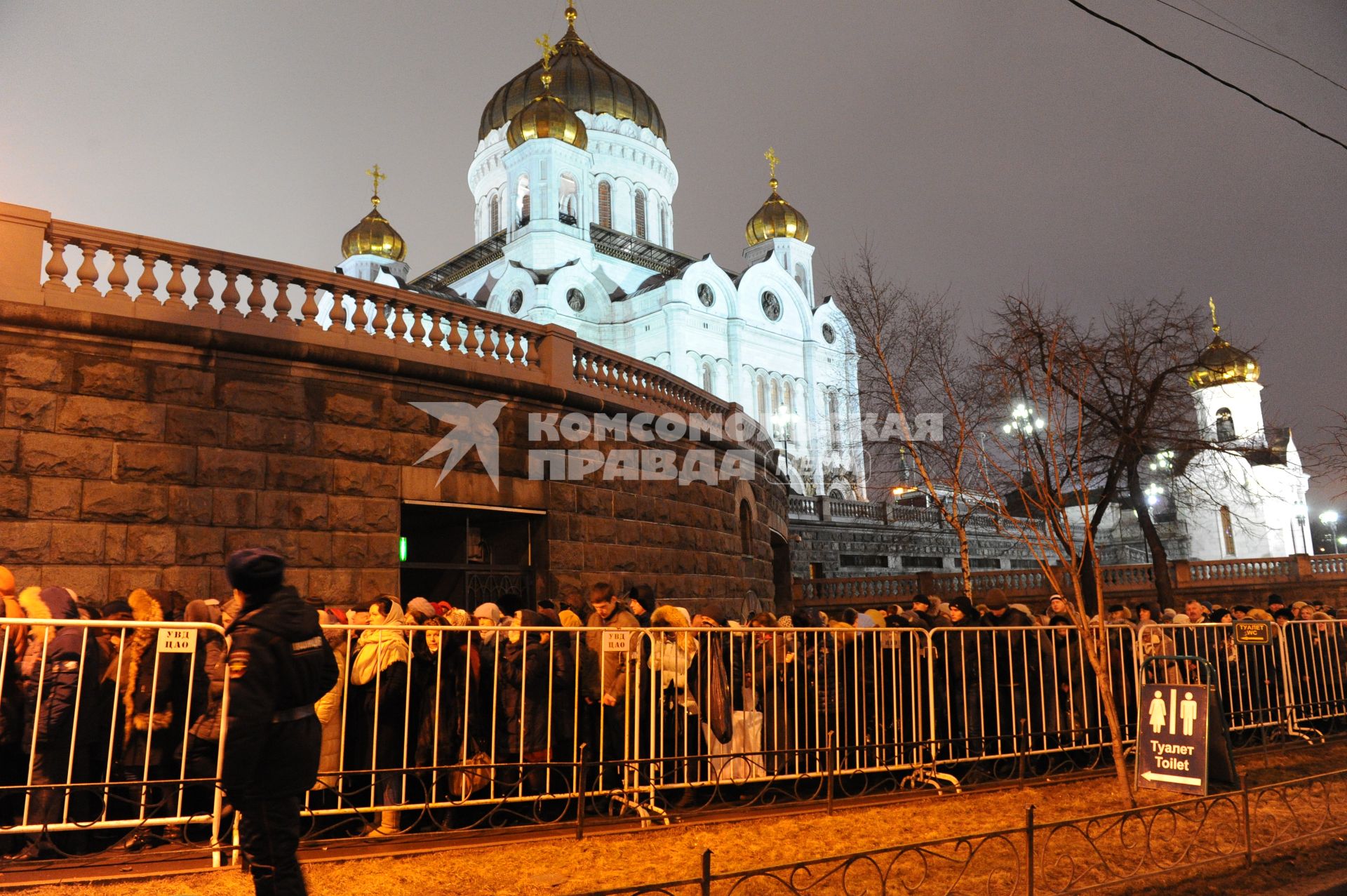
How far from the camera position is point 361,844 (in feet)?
18.7

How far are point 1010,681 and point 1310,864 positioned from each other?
240 centimetres

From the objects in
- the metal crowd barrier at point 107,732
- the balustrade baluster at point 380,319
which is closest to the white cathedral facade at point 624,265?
the balustrade baluster at point 380,319

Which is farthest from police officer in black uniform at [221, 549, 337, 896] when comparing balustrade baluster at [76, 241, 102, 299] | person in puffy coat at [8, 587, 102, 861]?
balustrade baluster at [76, 241, 102, 299]

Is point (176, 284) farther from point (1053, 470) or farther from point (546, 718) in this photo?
point (1053, 470)

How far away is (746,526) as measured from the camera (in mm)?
17734

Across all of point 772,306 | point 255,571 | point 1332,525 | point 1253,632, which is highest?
point 772,306

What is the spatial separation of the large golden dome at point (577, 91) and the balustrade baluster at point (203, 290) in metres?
45.8

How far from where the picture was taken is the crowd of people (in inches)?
219

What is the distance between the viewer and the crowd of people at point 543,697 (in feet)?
18.2

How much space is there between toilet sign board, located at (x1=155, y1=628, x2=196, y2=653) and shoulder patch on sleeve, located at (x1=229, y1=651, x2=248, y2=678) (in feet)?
5.59

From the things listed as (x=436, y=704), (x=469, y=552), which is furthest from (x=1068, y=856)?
(x=469, y=552)

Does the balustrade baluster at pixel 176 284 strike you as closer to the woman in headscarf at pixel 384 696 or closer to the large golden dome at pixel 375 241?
the woman in headscarf at pixel 384 696

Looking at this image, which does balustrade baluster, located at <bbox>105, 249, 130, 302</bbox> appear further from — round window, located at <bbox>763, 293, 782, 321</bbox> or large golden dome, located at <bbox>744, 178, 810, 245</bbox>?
large golden dome, located at <bbox>744, 178, 810, 245</bbox>

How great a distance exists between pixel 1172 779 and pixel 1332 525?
109 meters
